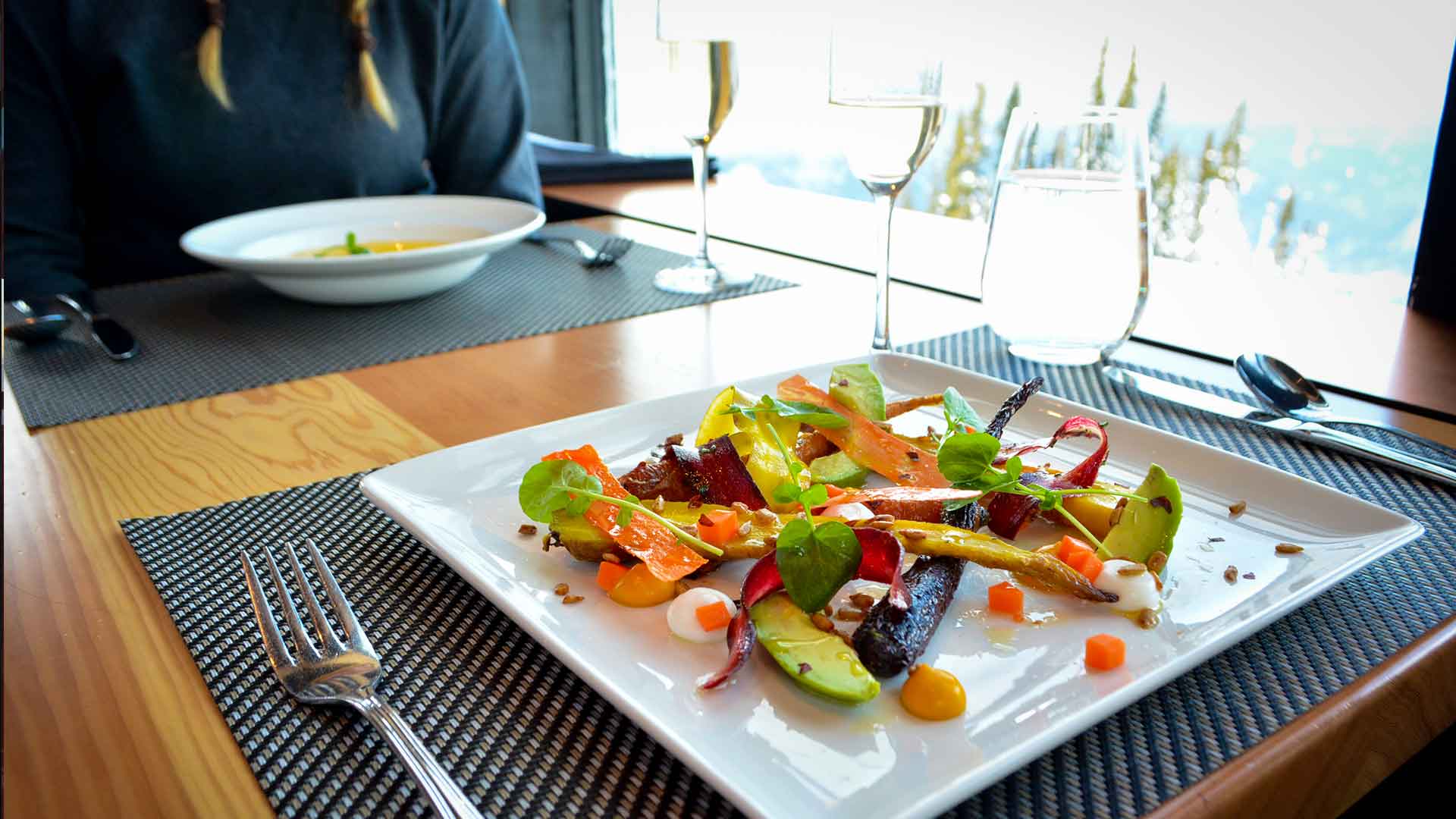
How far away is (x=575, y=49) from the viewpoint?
4422mm

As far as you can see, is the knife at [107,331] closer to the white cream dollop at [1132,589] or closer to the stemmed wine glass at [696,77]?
the stemmed wine glass at [696,77]

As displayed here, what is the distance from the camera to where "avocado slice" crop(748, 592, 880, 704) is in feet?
1.49

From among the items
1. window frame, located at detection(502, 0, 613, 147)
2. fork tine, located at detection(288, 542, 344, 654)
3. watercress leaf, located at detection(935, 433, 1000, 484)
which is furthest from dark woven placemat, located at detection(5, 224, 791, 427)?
window frame, located at detection(502, 0, 613, 147)

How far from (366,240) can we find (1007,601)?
1.17 metres

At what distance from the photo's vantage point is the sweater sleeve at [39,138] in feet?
5.63

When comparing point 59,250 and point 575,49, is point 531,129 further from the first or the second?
point 59,250

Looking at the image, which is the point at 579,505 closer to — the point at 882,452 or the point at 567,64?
the point at 882,452

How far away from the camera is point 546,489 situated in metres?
0.60

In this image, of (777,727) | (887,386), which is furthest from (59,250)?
(777,727)

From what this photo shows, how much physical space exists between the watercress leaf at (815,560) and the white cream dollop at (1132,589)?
0.14 metres

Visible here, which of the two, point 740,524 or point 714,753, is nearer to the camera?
point 714,753

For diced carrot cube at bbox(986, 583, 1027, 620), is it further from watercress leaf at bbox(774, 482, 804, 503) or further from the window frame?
the window frame

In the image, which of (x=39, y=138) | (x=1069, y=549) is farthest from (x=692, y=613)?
(x=39, y=138)

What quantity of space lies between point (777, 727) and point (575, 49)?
172 inches
